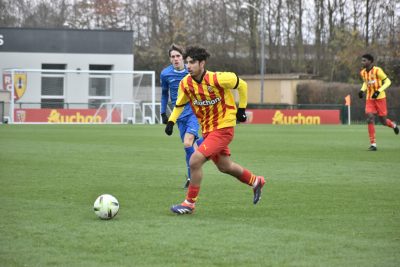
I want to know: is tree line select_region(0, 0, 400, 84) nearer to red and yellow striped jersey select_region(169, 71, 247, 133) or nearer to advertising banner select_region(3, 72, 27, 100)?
advertising banner select_region(3, 72, 27, 100)

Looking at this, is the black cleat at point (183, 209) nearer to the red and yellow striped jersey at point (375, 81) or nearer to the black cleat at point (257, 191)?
the black cleat at point (257, 191)

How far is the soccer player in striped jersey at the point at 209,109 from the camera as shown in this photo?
852 cm

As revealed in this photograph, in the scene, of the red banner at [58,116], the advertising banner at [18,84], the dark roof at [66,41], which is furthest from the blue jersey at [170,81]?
the dark roof at [66,41]

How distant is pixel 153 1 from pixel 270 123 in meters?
20.3

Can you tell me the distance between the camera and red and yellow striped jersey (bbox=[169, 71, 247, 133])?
28.3 feet

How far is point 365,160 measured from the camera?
631 inches

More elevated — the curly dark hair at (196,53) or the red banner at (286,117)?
the curly dark hair at (196,53)

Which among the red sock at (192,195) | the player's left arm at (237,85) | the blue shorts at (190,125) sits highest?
the player's left arm at (237,85)

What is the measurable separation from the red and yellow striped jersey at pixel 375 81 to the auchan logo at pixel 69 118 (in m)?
20.9

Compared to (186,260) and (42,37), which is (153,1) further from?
(186,260)

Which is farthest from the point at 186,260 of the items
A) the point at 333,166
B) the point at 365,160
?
the point at 365,160

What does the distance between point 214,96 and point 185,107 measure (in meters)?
2.49

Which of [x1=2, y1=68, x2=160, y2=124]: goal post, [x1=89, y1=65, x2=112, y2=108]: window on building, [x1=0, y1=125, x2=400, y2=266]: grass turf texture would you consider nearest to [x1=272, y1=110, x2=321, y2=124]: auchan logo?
[x1=2, y1=68, x2=160, y2=124]: goal post

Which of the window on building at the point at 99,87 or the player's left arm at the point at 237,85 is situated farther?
the window on building at the point at 99,87
